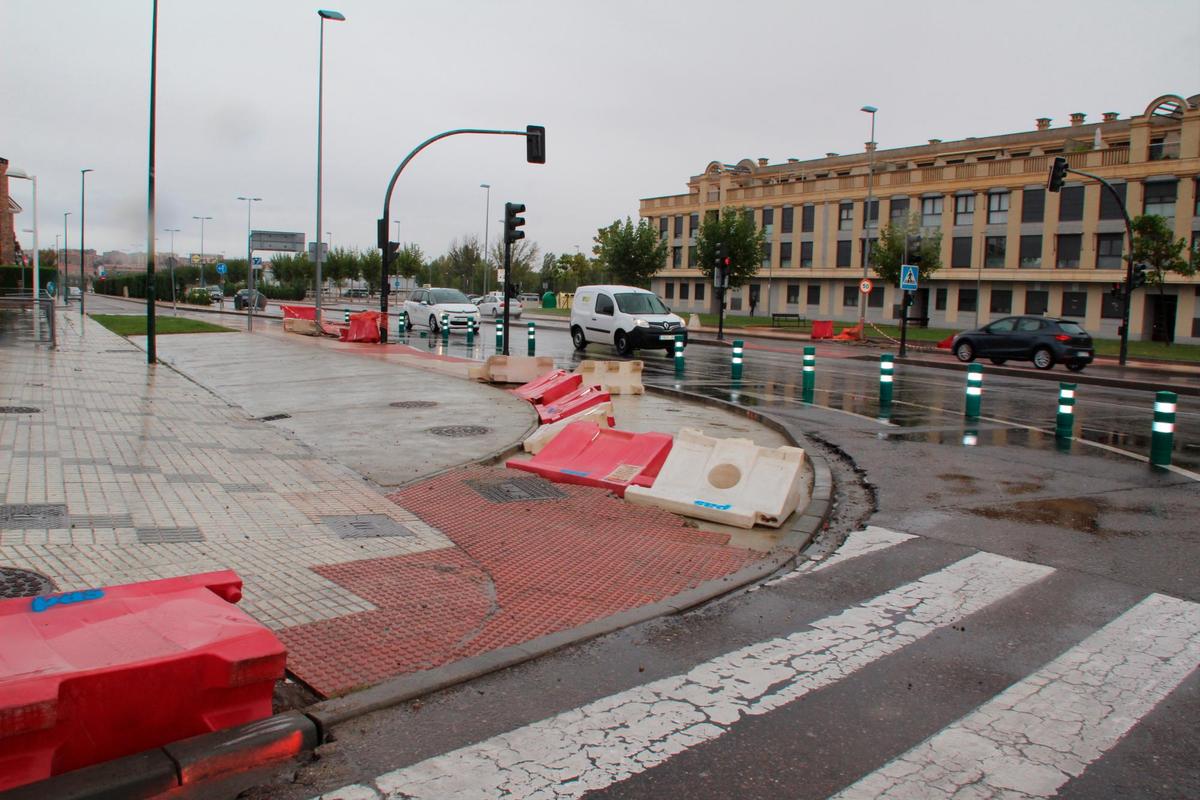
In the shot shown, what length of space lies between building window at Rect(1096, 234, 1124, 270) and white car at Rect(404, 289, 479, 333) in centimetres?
3633

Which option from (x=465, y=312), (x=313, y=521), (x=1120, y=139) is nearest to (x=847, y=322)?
(x=1120, y=139)

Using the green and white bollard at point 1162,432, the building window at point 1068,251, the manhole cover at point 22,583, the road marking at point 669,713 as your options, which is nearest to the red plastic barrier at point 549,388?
the green and white bollard at point 1162,432

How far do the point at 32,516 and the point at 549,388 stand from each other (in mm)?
8452

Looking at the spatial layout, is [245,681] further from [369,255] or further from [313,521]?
[369,255]

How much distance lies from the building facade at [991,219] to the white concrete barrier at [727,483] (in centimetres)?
4191

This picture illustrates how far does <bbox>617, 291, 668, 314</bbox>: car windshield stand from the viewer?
2734 cm

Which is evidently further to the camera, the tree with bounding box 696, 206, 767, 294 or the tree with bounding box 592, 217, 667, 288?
the tree with bounding box 592, 217, 667, 288

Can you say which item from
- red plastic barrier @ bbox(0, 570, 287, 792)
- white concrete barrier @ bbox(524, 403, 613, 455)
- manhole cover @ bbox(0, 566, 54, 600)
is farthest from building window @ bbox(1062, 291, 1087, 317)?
red plastic barrier @ bbox(0, 570, 287, 792)

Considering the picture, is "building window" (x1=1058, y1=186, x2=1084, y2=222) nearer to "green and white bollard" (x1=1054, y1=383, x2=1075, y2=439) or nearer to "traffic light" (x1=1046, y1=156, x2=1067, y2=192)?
"traffic light" (x1=1046, y1=156, x2=1067, y2=192)

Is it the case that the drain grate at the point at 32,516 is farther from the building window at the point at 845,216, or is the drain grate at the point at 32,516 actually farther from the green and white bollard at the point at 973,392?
the building window at the point at 845,216

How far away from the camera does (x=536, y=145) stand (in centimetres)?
2561

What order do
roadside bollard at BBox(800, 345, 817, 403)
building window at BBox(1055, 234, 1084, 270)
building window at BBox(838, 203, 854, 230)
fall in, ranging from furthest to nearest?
building window at BBox(838, 203, 854, 230) → building window at BBox(1055, 234, 1084, 270) → roadside bollard at BBox(800, 345, 817, 403)

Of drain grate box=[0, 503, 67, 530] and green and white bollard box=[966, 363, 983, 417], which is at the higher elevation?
green and white bollard box=[966, 363, 983, 417]

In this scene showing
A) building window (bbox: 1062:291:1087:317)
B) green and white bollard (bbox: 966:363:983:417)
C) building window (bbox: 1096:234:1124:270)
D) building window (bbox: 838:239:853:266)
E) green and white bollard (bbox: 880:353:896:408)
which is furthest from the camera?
building window (bbox: 838:239:853:266)
